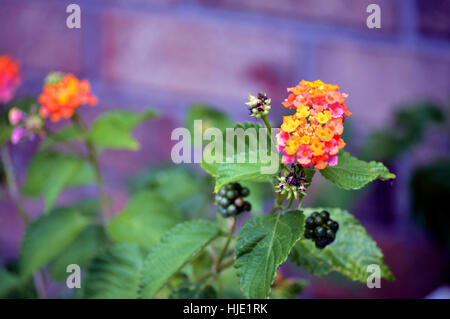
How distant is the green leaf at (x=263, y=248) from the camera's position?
292mm

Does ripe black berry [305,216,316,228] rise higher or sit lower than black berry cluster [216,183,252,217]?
lower

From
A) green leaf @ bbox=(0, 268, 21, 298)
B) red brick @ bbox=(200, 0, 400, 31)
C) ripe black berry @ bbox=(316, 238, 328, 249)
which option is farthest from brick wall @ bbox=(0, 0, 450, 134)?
ripe black berry @ bbox=(316, 238, 328, 249)

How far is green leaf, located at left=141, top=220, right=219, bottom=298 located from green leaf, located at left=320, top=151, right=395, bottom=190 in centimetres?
12

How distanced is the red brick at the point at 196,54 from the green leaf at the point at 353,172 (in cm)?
63

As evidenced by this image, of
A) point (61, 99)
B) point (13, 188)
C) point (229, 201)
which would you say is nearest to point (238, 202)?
point (229, 201)

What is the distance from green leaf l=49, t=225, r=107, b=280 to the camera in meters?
0.53

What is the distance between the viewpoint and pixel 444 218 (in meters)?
0.76

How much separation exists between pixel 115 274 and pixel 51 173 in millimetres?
182

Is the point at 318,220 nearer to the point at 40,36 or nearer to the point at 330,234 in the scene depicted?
the point at 330,234

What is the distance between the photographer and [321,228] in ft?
1.06

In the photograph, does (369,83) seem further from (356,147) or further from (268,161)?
(268,161)

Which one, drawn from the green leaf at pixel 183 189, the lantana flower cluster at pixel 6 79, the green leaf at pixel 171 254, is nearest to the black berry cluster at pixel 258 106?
the green leaf at pixel 171 254

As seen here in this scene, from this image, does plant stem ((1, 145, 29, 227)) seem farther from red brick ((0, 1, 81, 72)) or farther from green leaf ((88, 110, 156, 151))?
red brick ((0, 1, 81, 72))

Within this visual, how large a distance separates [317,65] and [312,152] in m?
0.66
